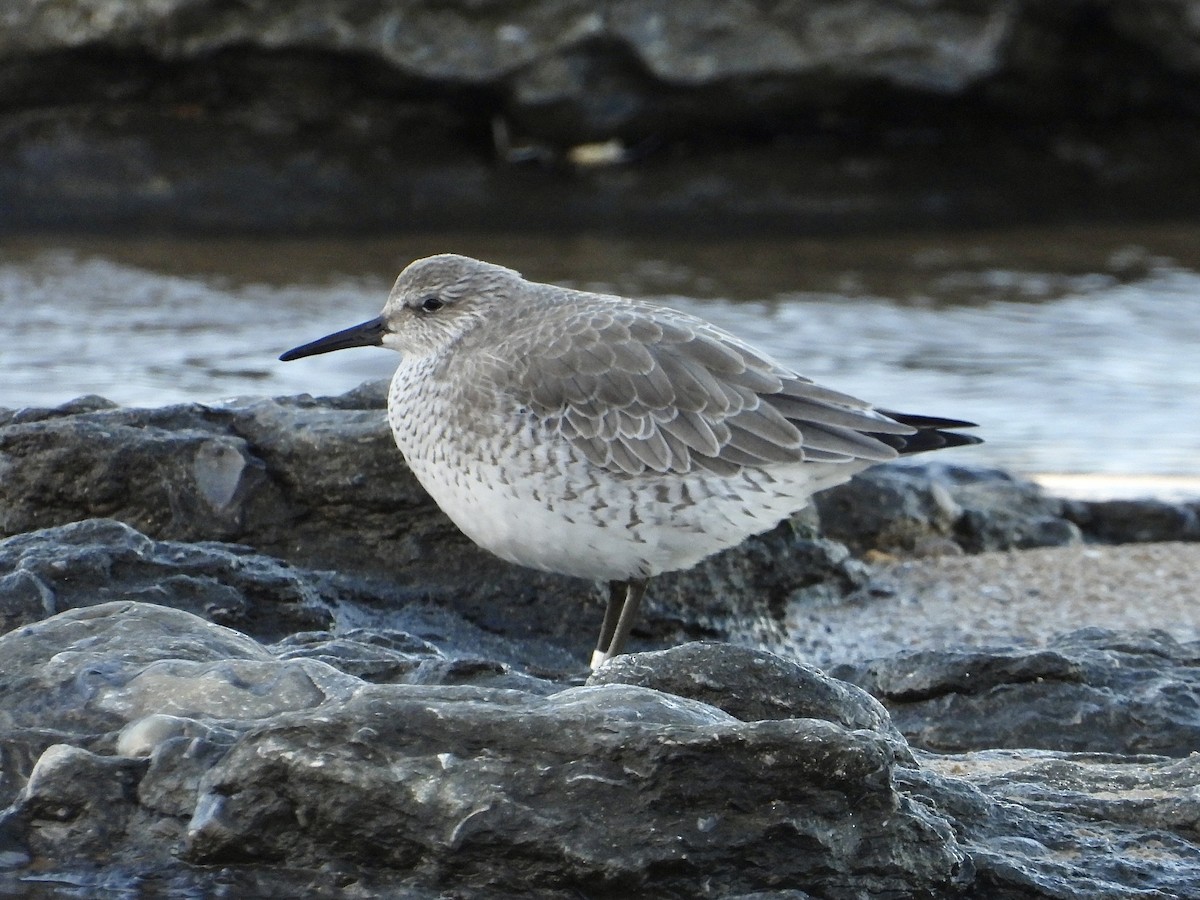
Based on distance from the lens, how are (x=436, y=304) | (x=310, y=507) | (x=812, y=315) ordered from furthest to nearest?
(x=812, y=315)
(x=436, y=304)
(x=310, y=507)

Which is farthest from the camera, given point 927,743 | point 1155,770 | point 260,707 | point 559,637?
point 559,637

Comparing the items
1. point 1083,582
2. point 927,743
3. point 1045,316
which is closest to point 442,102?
point 1045,316

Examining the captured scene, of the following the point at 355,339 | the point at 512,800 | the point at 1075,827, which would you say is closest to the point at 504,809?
the point at 512,800

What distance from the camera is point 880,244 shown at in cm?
1303

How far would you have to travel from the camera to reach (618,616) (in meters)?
5.11

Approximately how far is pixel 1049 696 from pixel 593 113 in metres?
9.18

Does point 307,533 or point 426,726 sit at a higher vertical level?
point 426,726

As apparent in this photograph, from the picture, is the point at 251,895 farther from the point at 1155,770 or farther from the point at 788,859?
the point at 1155,770

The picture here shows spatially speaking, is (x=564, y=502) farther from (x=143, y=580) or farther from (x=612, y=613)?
(x=143, y=580)

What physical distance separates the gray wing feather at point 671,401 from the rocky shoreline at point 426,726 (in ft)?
2.11

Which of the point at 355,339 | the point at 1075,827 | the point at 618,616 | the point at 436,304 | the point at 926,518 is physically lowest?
the point at 926,518

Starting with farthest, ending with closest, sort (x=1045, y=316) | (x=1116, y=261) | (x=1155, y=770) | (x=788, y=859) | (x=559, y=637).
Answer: (x=1116, y=261)
(x=1045, y=316)
(x=559, y=637)
(x=1155, y=770)
(x=788, y=859)

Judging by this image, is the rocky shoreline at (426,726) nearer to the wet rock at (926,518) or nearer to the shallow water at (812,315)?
the wet rock at (926,518)

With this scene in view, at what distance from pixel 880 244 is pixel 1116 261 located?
1751 mm
